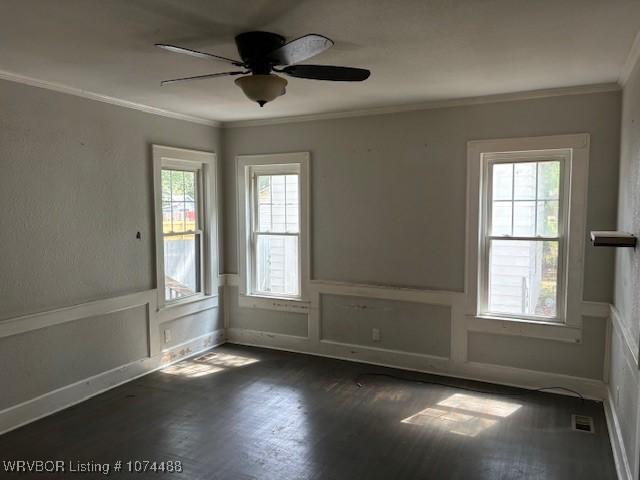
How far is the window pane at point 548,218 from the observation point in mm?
3943

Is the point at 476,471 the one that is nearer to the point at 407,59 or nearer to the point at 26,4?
the point at 407,59

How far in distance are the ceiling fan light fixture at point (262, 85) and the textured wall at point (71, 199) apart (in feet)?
6.34

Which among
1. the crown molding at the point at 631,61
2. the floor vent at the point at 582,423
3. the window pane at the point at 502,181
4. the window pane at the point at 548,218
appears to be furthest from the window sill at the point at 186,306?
the crown molding at the point at 631,61

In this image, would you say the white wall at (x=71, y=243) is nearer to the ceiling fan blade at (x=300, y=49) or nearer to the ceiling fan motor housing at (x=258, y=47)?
the ceiling fan motor housing at (x=258, y=47)

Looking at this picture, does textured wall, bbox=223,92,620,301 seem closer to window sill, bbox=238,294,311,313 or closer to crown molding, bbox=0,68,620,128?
crown molding, bbox=0,68,620,128

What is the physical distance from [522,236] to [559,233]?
0.94 ft

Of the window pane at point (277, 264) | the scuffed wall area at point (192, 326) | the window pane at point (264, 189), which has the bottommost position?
the scuffed wall area at point (192, 326)

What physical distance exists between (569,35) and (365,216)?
8.04 feet

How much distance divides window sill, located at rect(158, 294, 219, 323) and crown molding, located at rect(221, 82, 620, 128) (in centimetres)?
195

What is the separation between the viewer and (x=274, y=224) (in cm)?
524

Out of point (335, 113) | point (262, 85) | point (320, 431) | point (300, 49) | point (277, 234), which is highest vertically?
point (335, 113)

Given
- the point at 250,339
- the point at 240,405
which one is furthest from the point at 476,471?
the point at 250,339

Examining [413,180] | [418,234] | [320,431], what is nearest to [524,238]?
[418,234]

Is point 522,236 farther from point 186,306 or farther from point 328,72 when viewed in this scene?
point 186,306
